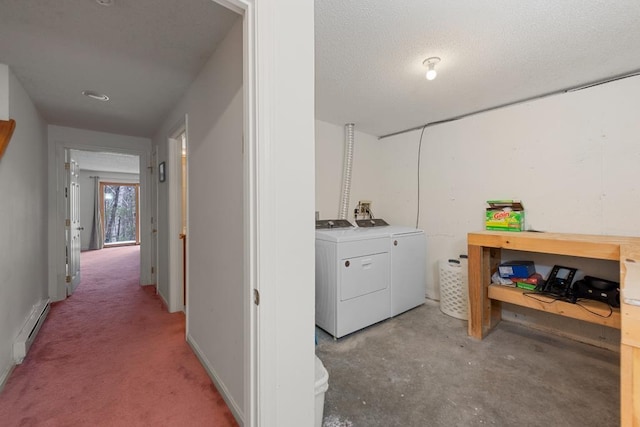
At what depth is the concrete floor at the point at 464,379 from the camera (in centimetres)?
139

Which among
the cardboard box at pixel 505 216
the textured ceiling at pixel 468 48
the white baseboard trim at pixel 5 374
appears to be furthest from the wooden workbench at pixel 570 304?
the white baseboard trim at pixel 5 374

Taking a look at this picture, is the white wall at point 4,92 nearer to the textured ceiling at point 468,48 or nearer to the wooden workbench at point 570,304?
the textured ceiling at point 468,48

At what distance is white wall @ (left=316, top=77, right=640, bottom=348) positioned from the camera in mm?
1976

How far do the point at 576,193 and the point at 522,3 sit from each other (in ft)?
5.49

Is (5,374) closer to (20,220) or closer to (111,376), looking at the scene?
(111,376)

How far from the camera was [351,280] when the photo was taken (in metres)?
2.20

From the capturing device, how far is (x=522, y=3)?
1.28m

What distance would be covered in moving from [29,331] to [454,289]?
144 inches

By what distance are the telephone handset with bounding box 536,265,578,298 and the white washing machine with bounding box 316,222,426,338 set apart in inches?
42.0

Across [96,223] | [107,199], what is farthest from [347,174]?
[107,199]

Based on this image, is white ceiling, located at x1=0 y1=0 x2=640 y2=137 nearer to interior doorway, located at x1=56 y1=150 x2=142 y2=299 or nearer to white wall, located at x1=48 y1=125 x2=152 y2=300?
white wall, located at x1=48 y1=125 x2=152 y2=300

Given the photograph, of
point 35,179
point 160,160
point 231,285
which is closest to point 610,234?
point 231,285

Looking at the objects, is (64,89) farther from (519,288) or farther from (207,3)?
(519,288)

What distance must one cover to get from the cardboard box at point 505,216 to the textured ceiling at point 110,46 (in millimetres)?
2573
